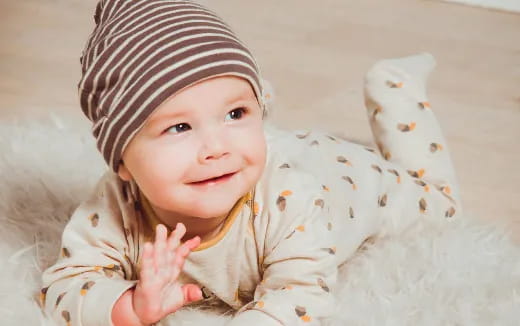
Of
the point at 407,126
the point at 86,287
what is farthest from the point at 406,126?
the point at 86,287

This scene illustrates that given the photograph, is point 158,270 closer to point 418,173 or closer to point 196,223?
point 196,223

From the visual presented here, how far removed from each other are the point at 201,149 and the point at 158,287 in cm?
16

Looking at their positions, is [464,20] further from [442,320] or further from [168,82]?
[168,82]

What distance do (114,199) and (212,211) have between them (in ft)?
0.63

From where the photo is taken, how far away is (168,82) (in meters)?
0.83

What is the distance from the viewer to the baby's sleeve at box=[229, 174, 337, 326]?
931 millimetres

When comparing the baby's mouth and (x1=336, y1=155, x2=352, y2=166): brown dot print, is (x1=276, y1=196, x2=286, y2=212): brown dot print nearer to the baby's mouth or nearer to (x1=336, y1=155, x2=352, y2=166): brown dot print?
the baby's mouth

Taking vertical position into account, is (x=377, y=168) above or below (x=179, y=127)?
below

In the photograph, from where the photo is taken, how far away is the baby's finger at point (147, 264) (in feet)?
2.74

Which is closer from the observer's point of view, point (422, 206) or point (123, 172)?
point (123, 172)

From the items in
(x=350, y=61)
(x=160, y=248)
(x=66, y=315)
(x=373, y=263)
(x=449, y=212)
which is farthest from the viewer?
(x=350, y=61)

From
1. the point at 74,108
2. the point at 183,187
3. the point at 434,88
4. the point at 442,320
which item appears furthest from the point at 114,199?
the point at 434,88

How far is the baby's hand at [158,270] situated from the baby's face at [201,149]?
0.04 metres

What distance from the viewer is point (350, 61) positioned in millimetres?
1884
